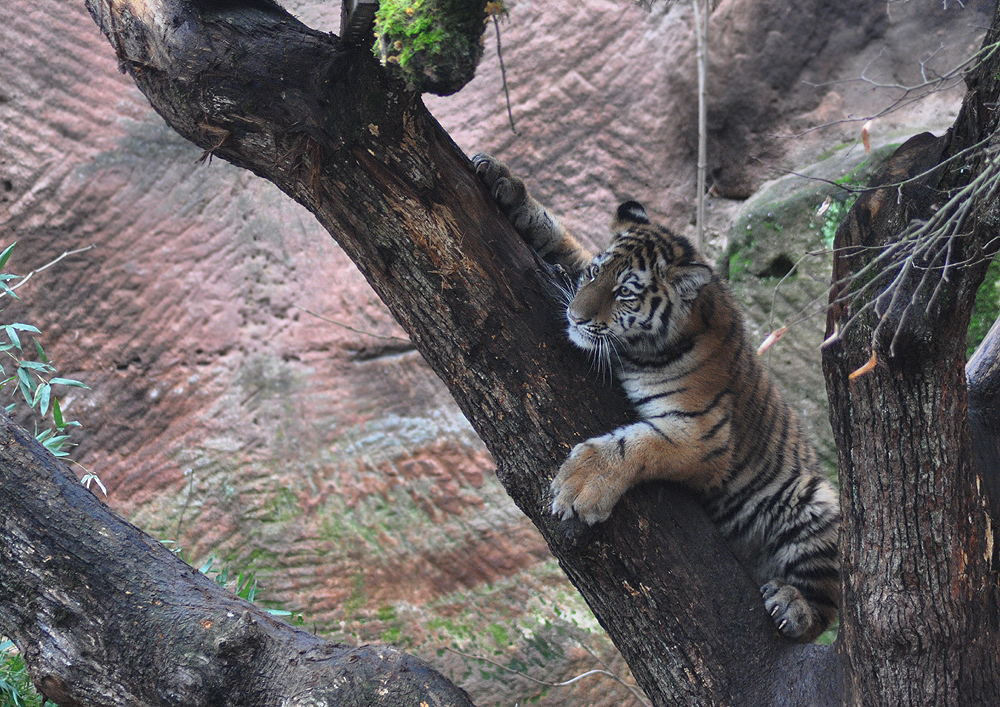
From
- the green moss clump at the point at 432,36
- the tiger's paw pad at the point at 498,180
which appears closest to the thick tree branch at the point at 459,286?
the tiger's paw pad at the point at 498,180

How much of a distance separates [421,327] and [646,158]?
4.03 metres

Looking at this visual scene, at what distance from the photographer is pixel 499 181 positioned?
2.80m

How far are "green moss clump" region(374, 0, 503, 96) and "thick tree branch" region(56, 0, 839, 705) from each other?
1.03 feet

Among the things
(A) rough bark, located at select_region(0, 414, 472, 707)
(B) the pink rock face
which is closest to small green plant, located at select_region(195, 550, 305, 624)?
(B) the pink rock face

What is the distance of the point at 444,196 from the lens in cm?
244

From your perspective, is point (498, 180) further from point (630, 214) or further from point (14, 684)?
point (14, 684)

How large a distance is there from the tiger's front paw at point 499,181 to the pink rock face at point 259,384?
2.72 meters

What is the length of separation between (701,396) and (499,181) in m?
1.08

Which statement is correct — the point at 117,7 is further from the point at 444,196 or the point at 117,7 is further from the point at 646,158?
the point at 646,158

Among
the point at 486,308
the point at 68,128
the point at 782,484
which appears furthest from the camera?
the point at 68,128

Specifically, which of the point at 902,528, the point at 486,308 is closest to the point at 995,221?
the point at 902,528

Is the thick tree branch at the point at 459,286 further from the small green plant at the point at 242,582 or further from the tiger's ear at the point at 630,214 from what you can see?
the small green plant at the point at 242,582

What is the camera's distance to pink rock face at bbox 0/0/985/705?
5.21 meters

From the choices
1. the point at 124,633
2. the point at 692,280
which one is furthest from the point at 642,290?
the point at 124,633
